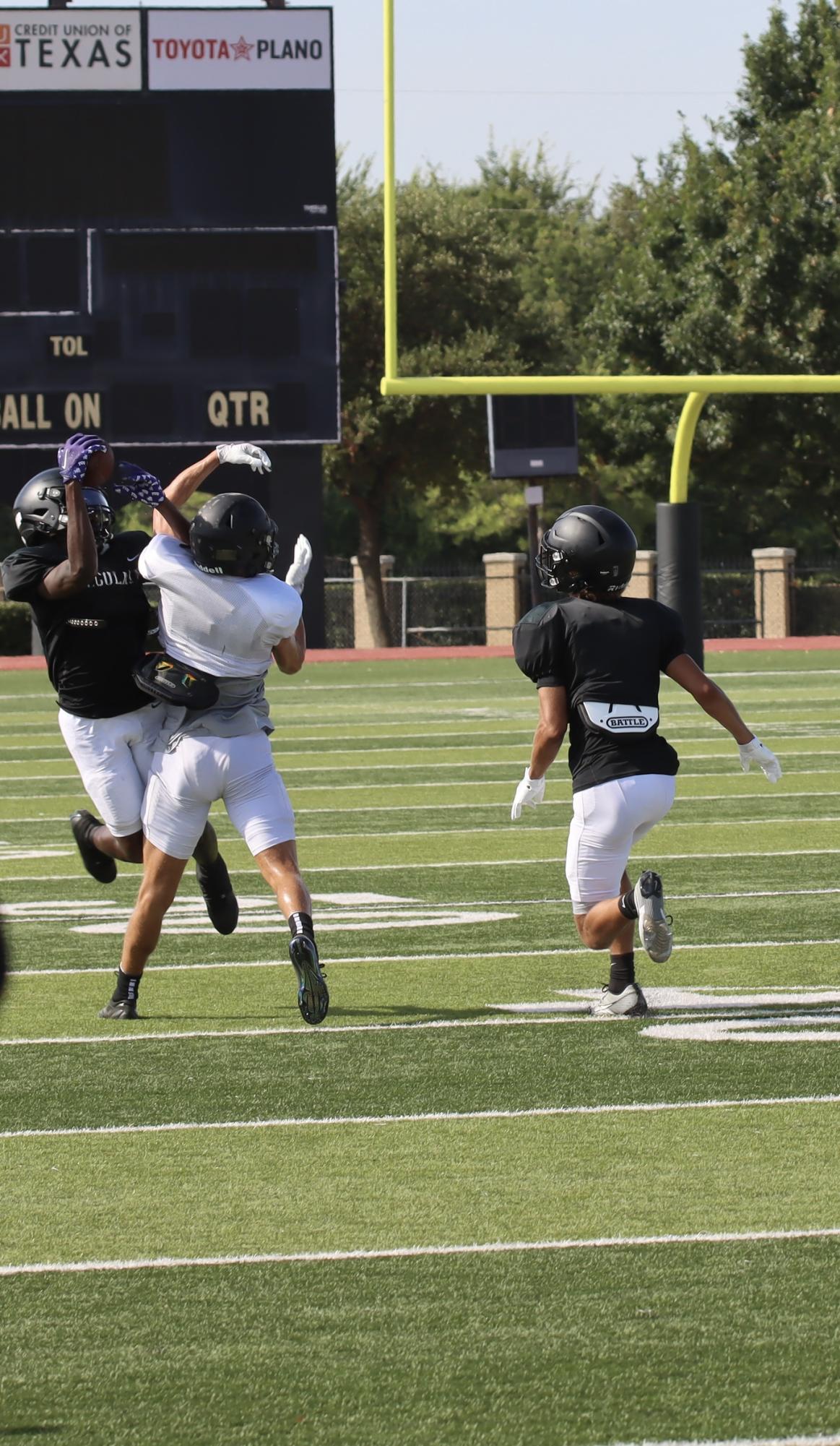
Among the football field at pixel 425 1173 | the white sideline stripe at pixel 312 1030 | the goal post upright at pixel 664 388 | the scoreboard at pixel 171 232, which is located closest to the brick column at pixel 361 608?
the scoreboard at pixel 171 232

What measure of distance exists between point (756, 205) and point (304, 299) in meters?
12.5

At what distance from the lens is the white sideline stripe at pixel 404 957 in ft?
28.3

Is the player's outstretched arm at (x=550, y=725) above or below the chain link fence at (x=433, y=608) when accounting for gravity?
above

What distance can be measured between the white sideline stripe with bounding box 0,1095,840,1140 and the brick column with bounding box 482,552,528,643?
3671cm

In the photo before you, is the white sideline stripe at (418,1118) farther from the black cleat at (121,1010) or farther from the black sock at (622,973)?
the black cleat at (121,1010)

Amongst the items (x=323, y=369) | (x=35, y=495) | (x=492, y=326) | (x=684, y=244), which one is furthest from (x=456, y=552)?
(x=35, y=495)

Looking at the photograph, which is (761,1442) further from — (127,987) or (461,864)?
(461,864)

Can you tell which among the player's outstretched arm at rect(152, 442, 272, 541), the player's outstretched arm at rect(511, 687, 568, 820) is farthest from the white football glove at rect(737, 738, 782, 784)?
the player's outstretched arm at rect(152, 442, 272, 541)

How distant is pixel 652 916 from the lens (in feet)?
22.0

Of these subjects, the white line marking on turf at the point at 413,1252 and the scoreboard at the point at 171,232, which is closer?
the white line marking on turf at the point at 413,1252

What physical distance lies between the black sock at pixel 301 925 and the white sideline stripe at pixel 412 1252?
207cm

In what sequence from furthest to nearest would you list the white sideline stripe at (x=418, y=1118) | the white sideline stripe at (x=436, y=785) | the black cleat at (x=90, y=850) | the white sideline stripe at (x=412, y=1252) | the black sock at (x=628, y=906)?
the white sideline stripe at (x=436, y=785), the black cleat at (x=90, y=850), the black sock at (x=628, y=906), the white sideline stripe at (x=418, y=1118), the white sideline stripe at (x=412, y=1252)

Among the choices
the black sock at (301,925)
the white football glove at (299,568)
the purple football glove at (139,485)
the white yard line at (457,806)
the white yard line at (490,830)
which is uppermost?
the purple football glove at (139,485)

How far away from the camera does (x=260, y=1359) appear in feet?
13.4
